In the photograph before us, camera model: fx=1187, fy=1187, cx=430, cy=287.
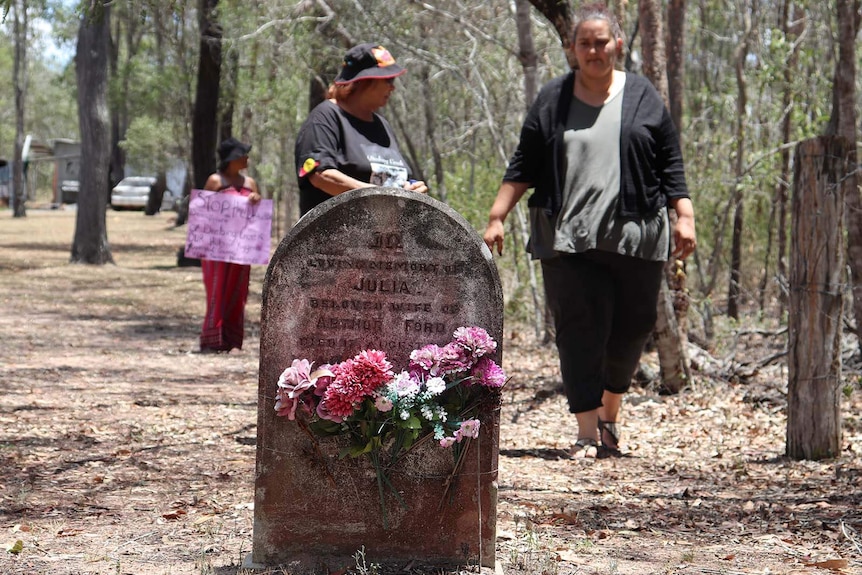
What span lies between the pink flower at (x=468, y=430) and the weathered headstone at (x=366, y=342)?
0.29ft

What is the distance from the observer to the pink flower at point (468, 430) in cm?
388

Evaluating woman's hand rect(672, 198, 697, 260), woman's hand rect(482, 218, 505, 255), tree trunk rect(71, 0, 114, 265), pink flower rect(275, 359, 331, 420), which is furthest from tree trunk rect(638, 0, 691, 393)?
tree trunk rect(71, 0, 114, 265)

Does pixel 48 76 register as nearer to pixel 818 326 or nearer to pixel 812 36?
pixel 812 36

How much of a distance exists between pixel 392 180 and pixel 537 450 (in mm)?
1706

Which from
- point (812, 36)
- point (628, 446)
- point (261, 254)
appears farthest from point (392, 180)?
point (812, 36)

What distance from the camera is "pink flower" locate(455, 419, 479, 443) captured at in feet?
12.7

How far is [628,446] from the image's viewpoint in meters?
6.77

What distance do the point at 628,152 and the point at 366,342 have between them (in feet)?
7.96

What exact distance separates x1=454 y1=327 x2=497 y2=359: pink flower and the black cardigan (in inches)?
84.1

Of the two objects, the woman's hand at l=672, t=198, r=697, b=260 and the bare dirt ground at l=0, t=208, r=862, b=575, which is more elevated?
the woman's hand at l=672, t=198, r=697, b=260

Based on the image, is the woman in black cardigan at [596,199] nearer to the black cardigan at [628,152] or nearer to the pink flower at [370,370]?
the black cardigan at [628,152]

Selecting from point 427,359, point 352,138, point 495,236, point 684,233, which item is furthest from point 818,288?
point 427,359

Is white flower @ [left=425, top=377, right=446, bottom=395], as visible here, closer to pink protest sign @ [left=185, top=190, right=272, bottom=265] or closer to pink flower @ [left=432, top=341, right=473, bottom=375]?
pink flower @ [left=432, top=341, right=473, bottom=375]

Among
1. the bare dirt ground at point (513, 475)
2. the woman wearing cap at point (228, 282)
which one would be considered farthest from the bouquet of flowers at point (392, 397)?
the woman wearing cap at point (228, 282)
